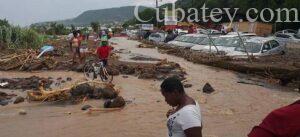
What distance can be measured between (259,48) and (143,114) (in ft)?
42.9

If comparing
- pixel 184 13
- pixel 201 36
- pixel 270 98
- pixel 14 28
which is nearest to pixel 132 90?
pixel 270 98

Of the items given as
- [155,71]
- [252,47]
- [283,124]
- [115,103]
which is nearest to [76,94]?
[115,103]

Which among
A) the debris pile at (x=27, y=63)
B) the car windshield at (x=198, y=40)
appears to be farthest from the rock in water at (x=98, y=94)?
the car windshield at (x=198, y=40)

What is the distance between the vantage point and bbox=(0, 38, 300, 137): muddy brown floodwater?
990 cm

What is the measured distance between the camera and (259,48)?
917 inches

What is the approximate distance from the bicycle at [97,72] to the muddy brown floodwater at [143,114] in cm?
57

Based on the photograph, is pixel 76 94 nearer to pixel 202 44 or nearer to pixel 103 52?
pixel 103 52

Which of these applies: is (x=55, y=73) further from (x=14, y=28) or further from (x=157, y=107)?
(x=14, y=28)

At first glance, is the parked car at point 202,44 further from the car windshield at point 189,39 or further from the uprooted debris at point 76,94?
the uprooted debris at point 76,94

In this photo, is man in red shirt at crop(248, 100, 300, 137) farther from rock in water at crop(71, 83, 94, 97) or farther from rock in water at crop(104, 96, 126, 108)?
rock in water at crop(71, 83, 94, 97)

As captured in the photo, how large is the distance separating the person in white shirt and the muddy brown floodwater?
567cm

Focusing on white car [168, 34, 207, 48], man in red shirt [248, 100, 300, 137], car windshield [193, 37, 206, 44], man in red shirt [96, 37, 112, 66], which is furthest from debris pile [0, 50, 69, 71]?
man in red shirt [248, 100, 300, 137]

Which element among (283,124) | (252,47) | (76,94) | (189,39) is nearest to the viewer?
(283,124)

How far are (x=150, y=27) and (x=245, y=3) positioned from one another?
1237cm
